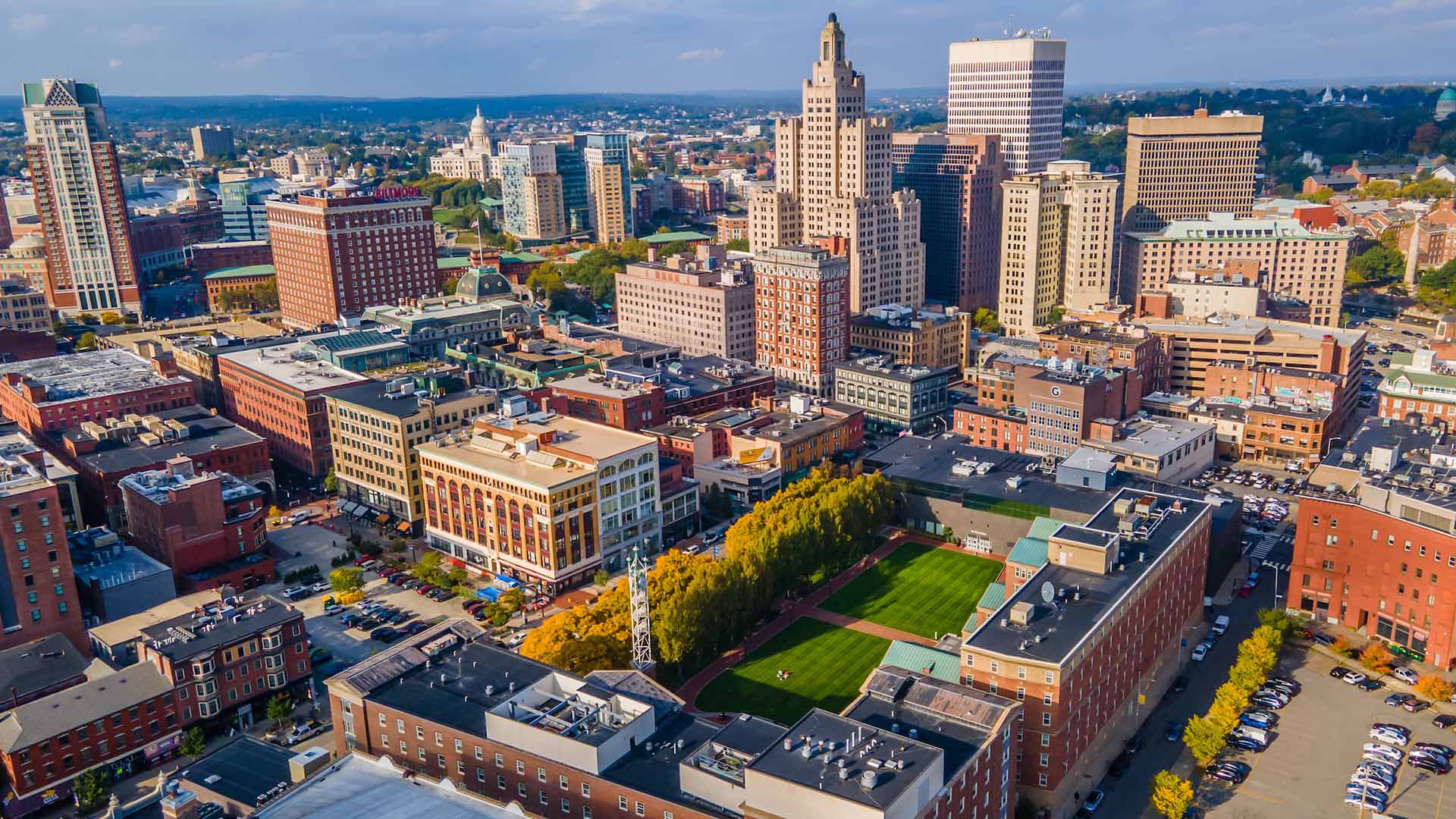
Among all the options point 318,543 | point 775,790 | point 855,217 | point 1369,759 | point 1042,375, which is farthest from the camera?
point 855,217

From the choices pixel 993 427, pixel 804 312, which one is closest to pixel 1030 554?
pixel 993 427

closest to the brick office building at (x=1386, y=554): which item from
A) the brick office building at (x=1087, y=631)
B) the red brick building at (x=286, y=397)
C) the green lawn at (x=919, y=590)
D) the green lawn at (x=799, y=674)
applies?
the brick office building at (x=1087, y=631)

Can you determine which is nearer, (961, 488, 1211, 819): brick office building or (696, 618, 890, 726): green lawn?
Answer: (961, 488, 1211, 819): brick office building

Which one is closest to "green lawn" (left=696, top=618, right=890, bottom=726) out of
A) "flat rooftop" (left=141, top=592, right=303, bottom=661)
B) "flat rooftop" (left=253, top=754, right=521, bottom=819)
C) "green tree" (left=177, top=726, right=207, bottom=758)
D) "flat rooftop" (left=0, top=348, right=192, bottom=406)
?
"flat rooftop" (left=253, top=754, right=521, bottom=819)

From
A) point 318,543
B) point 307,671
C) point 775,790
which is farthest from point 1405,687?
Result: point 318,543

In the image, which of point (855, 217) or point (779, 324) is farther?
point (855, 217)

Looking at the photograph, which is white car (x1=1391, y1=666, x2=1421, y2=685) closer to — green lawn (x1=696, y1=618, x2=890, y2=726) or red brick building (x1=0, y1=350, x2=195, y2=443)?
green lawn (x1=696, y1=618, x2=890, y2=726)

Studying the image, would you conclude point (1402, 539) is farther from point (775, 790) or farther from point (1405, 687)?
point (775, 790)
